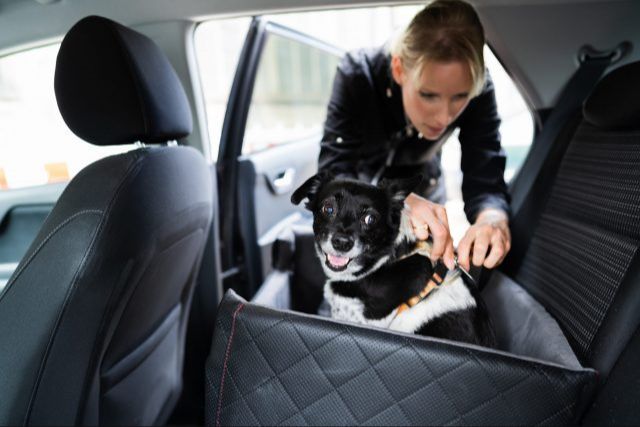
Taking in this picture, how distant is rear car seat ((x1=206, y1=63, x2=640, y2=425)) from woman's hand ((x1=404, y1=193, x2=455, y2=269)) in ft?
1.08

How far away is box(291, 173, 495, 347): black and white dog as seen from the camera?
1356 mm

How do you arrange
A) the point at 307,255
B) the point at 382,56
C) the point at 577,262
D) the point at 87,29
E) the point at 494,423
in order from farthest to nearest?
the point at 307,255, the point at 382,56, the point at 577,262, the point at 87,29, the point at 494,423

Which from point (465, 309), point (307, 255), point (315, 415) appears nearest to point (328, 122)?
point (307, 255)

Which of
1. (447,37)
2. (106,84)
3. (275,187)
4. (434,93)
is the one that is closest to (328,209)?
(434,93)

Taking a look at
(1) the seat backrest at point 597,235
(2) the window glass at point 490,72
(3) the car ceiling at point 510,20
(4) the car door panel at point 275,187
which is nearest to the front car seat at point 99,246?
(3) the car ceiling at point 510,20

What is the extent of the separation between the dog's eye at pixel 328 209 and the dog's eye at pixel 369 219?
98 millimetres

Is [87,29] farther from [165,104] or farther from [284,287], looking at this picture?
[284,287]

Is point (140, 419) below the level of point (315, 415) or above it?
below

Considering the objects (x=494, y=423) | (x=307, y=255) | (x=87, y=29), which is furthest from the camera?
(x=307, y=255)

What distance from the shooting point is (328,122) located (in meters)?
1.78

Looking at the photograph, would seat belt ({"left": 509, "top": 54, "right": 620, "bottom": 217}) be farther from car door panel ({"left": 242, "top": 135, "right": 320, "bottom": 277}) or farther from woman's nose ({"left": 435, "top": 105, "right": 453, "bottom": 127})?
car door panel ({"left": 242, "top": 135, "right": 320, "bottom": 277})

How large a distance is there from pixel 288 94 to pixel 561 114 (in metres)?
1.93

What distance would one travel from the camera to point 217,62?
213cm

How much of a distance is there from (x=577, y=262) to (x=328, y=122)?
97 cm
